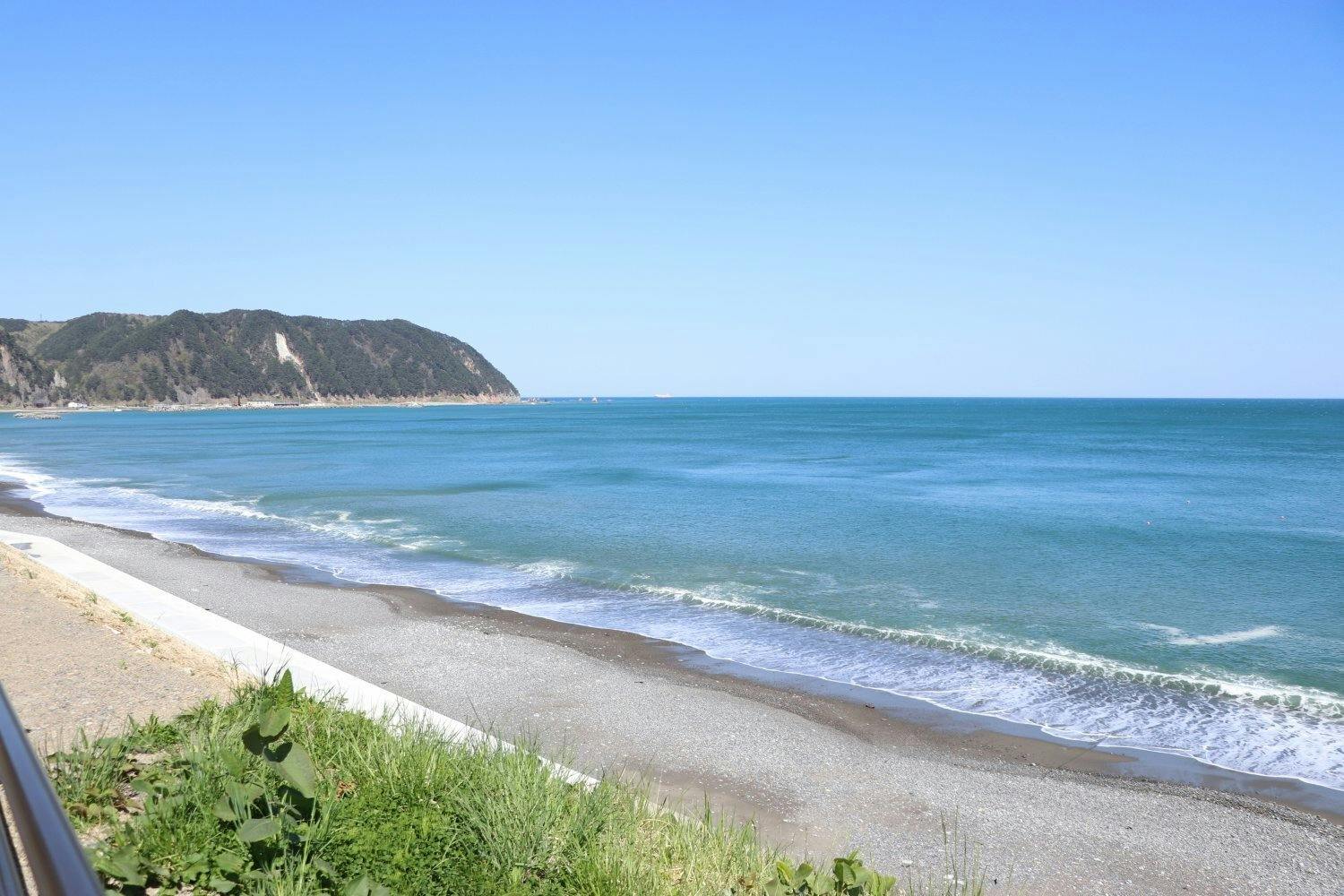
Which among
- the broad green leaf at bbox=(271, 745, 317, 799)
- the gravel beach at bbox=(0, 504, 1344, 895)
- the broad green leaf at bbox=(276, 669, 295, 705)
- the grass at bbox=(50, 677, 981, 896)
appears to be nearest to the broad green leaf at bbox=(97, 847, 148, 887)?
the grass at bbox=(50, 677, 981, 896)

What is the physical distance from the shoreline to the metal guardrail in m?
9.21

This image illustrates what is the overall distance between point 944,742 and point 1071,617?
696cm

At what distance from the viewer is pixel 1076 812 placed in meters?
8.02

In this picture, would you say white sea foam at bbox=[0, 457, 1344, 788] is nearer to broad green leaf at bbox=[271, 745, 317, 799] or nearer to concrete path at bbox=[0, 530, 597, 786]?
concrete path at bbox=[0, 530, 597, 786]

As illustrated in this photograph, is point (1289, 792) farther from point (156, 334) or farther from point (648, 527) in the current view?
point (156, 334)

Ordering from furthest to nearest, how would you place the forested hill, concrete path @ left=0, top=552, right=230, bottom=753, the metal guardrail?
1. the forested hill
2. concrete path @ left=0, top=552, right=230, bottom=753
3. the metal guardrail

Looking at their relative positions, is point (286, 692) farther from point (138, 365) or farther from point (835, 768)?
point (138, 365)

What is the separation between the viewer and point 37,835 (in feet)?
3.77

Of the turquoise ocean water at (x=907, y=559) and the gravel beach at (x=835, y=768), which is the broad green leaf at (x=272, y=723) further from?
the turquoise ocean water at (x=907, y=559)

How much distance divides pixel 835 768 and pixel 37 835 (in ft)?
27.5

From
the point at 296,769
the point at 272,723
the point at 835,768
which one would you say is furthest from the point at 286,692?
the point at 835,768

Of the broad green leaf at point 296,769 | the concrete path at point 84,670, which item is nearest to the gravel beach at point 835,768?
the concrete path at point 84,670

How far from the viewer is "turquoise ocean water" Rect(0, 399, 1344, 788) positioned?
11.9m

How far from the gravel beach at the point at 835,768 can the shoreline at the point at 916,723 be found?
1.7 inches
